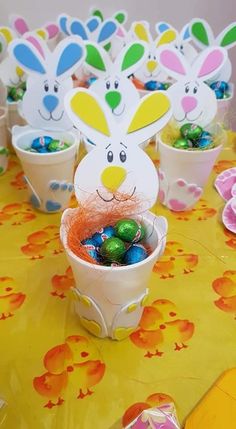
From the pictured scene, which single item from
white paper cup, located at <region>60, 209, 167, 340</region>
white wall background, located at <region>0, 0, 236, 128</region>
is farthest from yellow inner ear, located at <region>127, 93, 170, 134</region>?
white wall background, located at <region>0, 0, 236, 128</region>

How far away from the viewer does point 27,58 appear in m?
1.05

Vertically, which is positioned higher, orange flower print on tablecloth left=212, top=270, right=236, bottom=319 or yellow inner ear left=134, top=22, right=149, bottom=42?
yellow inner ear left=134, top=22, right=149, bottom=42

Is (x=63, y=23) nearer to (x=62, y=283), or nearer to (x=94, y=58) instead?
(x=94, y=58)

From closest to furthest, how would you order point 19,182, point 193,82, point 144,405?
point 144,405
point 193,82
point 19,182

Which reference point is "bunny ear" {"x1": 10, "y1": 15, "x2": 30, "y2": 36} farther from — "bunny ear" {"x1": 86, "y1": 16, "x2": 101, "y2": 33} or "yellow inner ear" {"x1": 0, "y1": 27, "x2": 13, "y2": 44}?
"bunny ear" {"x1": 86, "y1": 16, "x2": 101, "y2": 33}

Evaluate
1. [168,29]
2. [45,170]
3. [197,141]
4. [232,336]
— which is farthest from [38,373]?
[168,29]

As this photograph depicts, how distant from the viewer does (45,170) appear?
1.06 meters

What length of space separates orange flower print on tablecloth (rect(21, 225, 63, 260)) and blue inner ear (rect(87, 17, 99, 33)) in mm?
799

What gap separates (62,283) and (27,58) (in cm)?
51

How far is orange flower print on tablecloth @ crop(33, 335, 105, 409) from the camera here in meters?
0.70

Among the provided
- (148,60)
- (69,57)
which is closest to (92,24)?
(148,60)

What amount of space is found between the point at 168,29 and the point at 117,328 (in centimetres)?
109

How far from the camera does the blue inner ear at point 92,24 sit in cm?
155

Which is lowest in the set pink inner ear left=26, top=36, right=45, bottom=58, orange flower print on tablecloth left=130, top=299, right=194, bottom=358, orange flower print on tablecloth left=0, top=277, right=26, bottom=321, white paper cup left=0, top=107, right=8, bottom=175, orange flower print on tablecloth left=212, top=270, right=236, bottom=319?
orange flower print on tablecloth left=130, top=299, right=194, bottom=358
